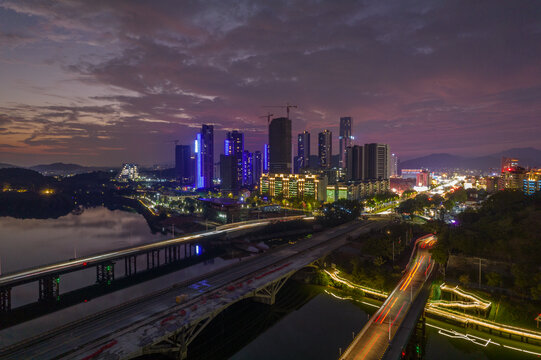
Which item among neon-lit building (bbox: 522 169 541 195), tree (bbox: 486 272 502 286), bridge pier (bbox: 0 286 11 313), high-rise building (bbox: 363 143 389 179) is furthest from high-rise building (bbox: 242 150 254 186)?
tree (bbox: 486 272 502 286)

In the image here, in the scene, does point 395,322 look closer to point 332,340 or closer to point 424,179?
point 332,340

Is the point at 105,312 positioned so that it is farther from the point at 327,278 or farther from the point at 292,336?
the point at 327,278

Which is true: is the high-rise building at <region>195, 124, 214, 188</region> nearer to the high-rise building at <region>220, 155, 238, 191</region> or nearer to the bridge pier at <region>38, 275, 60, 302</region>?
the high-rise building at <region>220, 155, 238, 191</region>

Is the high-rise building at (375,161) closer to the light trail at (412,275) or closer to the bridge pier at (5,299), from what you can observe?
the light trail at (412,275)

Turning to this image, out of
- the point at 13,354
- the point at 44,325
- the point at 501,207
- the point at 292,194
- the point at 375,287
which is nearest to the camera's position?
the point at 13,354

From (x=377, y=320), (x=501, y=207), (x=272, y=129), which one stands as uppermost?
(x=272, y=129)

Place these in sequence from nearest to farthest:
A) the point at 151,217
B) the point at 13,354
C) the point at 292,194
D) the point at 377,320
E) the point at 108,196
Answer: the point at 13,354
the point at 377,320
the point at 151,217
the point at 292,194
the point at 108,196

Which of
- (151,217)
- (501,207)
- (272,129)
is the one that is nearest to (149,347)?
(501,207)
